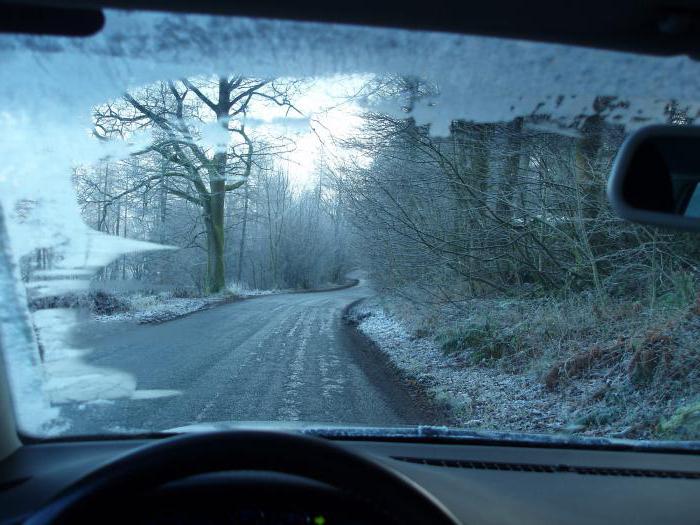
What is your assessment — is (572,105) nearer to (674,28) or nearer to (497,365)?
(674,28)

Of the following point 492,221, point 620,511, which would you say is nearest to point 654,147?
point 620,511

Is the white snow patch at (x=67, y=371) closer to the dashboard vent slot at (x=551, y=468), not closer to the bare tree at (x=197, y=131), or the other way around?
the bare tree at (x=197, y=131)

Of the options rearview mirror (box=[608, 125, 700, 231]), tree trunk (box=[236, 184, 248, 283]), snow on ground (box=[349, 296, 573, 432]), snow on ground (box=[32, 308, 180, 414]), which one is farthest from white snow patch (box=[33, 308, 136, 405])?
rearview mirror (box=[608, 125, 700, 231])

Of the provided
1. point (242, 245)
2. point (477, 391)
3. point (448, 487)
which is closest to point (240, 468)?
point (448, 487)

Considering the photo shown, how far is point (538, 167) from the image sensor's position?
9.52 meters

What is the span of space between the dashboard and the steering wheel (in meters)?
0.09

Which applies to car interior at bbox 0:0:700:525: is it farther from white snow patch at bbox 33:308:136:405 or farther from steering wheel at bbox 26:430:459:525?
white snow patch at bbox 33:308:136:405

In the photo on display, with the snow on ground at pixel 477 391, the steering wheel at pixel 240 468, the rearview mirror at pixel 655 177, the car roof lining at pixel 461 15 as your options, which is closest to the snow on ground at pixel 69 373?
the car roof lining at pixel 461 15

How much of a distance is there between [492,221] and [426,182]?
4.24 feet

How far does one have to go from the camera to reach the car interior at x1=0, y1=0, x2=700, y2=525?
1955 millimetres

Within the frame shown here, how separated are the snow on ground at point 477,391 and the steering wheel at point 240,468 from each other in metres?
3.15

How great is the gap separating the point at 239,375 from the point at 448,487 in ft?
11.0

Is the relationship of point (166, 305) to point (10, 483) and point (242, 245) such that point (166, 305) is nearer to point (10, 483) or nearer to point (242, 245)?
point (242, 245)

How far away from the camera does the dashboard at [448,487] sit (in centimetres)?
225
